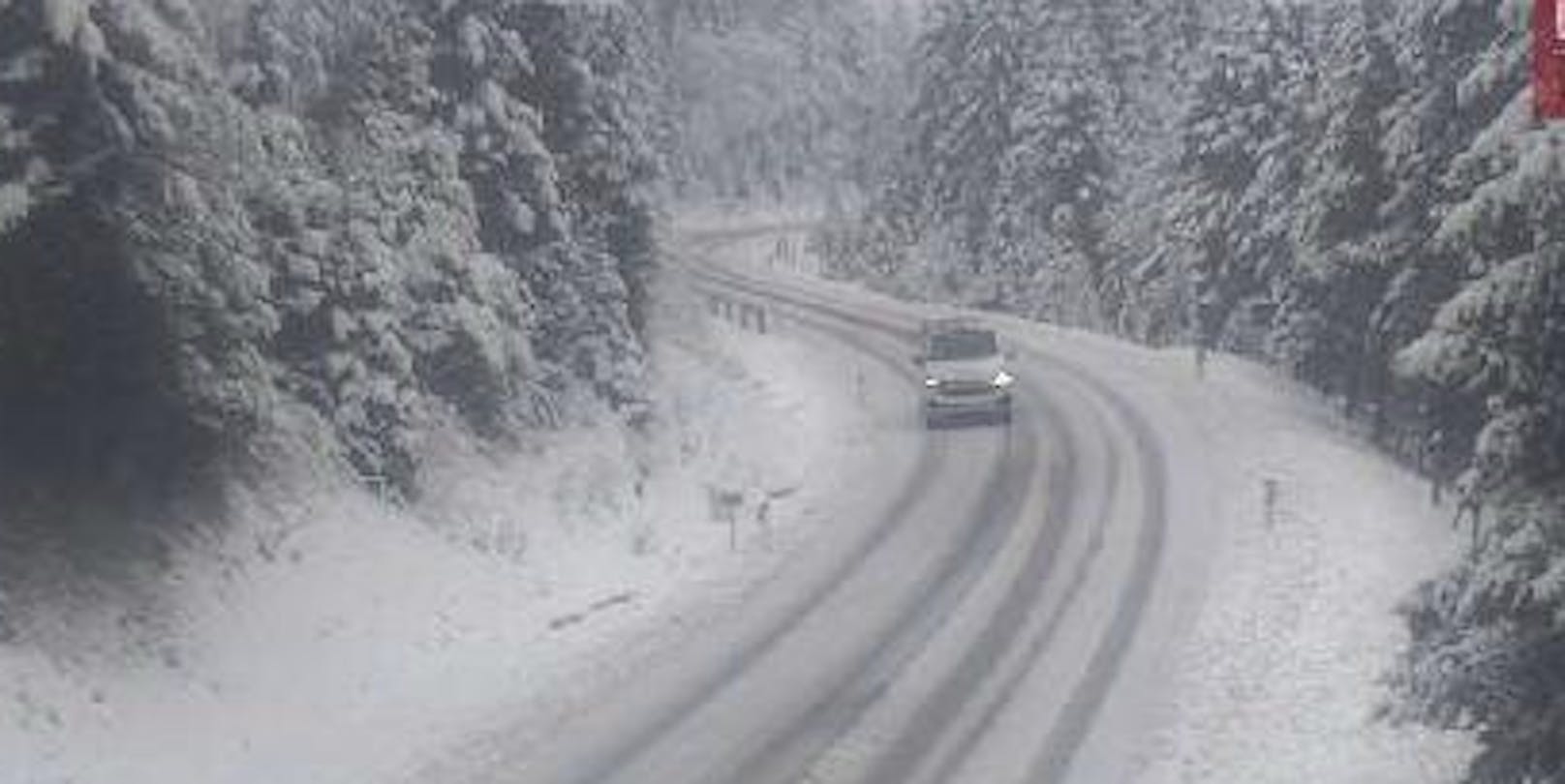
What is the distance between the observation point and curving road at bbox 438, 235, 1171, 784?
71.9 feet

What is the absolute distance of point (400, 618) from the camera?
2673 centimetres

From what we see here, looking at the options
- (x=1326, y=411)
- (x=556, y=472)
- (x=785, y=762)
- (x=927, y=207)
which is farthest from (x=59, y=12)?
(x=927, y=207)

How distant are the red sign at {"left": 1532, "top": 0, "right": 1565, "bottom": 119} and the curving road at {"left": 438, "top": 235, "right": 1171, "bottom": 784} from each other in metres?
9.46

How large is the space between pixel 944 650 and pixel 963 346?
17557 mm

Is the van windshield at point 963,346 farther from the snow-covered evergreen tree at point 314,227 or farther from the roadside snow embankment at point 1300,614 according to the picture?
the snow-covered evergreen tree at point 314,227

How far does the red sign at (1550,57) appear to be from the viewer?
13570mm

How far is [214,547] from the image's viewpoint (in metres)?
25.6

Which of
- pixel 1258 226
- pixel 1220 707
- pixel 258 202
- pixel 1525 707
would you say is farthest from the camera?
pixel 1258 226

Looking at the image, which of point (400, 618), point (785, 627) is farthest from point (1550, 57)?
point (400, 618)

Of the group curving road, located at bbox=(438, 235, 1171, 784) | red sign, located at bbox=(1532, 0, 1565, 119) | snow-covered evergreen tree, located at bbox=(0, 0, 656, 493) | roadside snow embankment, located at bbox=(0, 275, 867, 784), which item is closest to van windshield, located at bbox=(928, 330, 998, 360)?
curving road, located at bbox=(438, 235, 1171, 784)

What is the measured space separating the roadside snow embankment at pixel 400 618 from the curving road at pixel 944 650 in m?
1.06

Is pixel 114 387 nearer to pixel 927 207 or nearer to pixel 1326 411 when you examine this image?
pixel 1326 411

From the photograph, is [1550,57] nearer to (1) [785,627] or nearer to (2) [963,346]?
(1) [785,627]

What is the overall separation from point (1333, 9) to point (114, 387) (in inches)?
1594
